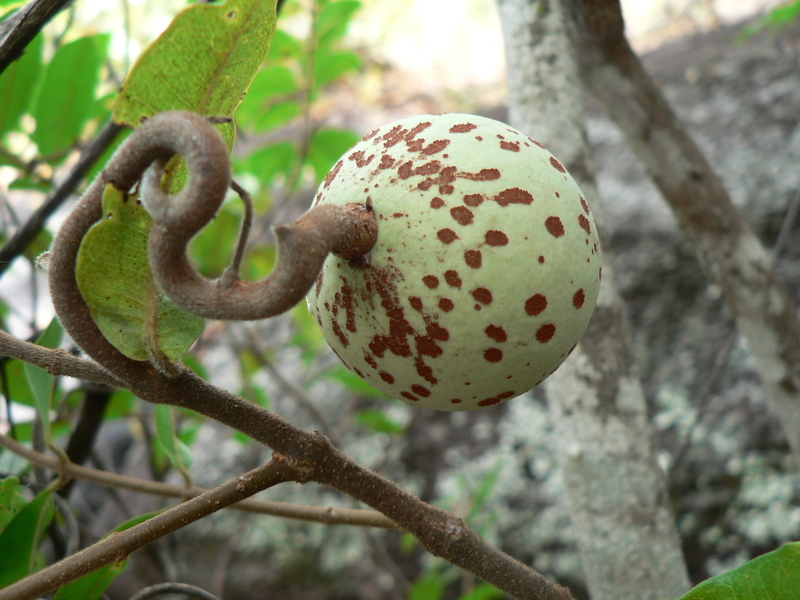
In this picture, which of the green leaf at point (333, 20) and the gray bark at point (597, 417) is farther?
the green leaf at point (333, 20)

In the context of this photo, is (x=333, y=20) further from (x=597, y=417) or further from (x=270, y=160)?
(x=597, y=417)

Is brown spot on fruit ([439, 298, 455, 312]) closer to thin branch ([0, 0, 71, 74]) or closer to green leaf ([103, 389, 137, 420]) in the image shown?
thin branch ([0, 0, 71, 74])

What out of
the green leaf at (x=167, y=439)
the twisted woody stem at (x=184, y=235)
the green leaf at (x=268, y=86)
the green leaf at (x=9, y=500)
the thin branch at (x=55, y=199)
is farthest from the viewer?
the green leaf at (x=268, y=86)

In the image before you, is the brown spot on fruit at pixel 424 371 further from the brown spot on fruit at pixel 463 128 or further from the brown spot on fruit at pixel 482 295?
the brown spot on fruit at pixel 463 128

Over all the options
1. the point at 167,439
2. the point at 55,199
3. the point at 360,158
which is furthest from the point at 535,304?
the point at 55,199

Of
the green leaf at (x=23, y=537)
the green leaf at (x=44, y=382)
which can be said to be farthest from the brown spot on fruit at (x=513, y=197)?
the green leaf at (x=23, y=537)

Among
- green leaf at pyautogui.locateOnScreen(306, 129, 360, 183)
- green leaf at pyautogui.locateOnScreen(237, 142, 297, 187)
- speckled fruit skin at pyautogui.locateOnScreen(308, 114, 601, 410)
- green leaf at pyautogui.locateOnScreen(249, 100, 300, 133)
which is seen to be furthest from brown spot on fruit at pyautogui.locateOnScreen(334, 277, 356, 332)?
green leaf at pyautogui.locateOnScreen(237, 142, 297, 187)

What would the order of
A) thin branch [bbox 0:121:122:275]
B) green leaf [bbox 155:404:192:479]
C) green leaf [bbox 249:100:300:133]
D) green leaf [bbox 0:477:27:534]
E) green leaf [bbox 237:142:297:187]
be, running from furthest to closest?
green leaf [bbox 237:142:297:187], green leaf [bbox 249:100:300:133], thin branch [bbox 0:121:122:275], green leaf [bbox 155:404:192:479], green leaf [bbox 0:477:27:534]

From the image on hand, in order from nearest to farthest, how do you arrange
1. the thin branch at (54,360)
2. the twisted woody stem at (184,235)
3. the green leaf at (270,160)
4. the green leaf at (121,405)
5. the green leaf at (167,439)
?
the twisted woody stem at (184,235)
the thin branch at (54,360)
the green leaf at (167,439)
the green leaf at (121,405)
the green leaf at (270,160)
